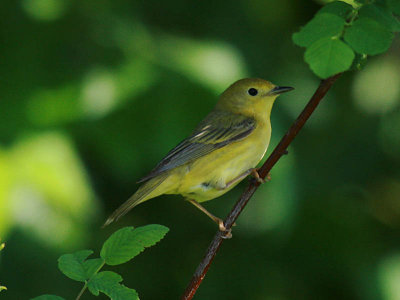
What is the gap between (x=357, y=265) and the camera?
17.2ft

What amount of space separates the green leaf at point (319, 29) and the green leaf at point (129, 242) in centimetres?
60

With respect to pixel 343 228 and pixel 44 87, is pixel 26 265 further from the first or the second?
pixel 343 228

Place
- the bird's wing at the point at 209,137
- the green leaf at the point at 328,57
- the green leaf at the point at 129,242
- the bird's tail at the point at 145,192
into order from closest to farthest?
the green leaf at the point at 328,57 < the green leaf at the point at 129,242 < the bird's tail at the point at 145,192 < the bird's wing at the point at 209,137

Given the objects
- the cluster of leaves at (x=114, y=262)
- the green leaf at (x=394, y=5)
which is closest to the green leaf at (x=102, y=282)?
the cluster of leaves at (x=114, y=262)

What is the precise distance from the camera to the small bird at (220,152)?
11.7 ft

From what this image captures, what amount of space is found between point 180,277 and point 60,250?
60.5 inches

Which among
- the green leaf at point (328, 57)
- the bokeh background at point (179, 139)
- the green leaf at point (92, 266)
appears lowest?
the bokeh background at point (179, 139)

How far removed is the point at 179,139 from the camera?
4469mm

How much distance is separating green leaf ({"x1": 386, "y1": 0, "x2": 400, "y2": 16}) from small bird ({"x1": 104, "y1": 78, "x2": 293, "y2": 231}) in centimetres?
172

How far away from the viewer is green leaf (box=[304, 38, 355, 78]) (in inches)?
62.3

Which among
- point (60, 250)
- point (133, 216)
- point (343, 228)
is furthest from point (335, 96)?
point (60, 250)

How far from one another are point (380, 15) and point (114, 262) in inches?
37.1

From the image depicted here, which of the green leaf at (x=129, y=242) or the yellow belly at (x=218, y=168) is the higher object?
the green leaf at (x=129, y=242)

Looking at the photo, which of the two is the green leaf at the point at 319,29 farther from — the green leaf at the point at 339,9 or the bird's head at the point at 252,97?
the bird's head at the point at 252,97
